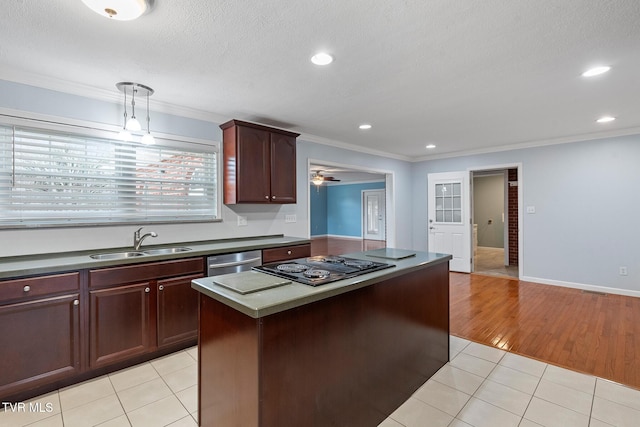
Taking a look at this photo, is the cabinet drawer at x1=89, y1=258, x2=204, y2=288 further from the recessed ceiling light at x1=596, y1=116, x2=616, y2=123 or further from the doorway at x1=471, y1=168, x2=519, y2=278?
the doorway at x1=471, y1=168, x2=519, y2=278

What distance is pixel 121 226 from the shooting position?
291 cm

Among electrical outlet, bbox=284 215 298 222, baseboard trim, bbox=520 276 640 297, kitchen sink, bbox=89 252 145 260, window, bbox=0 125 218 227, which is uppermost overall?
window, bbox=0 125 218 227

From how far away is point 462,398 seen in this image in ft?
6.84

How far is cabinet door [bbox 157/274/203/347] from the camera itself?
260 centimetres

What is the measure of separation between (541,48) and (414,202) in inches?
183

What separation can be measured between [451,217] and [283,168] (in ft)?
12.3

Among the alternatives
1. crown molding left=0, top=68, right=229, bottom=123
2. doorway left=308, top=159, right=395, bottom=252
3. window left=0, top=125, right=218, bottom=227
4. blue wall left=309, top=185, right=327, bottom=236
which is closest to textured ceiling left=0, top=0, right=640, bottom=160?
crown molding left=0, top=68, right=229, bottom=123

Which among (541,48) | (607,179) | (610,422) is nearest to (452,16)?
(541,48)

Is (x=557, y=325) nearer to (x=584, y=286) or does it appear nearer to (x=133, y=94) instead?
(x=584, y=286)

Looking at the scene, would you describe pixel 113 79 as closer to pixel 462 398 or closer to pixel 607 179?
pixel 462 398

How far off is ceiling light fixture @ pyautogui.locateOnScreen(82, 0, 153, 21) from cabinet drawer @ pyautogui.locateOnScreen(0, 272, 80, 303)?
67.6 inches

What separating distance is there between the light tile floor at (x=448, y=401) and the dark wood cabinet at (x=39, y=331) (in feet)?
0.61

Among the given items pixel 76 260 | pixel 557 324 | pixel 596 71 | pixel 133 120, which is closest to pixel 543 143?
pixel 596 71

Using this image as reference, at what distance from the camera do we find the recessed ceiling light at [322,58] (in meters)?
2.16
